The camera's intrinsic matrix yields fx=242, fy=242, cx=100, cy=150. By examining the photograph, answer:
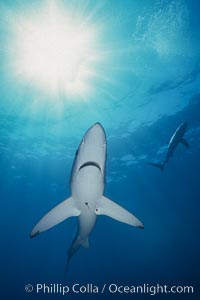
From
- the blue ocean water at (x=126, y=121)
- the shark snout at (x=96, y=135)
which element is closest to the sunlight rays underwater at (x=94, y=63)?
the blue ocean water at (x=126, y=121)

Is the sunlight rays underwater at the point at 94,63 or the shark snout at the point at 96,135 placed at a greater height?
the sunlight rays underwater at the point at 94,63

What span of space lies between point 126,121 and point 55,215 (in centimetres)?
1486

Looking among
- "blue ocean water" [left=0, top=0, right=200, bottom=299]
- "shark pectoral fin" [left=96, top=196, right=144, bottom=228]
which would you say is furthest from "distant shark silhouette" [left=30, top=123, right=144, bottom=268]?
"blue ocean water" [left=0, top=0, right=200, bottom=299]

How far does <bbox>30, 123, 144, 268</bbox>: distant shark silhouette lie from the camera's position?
423 cm

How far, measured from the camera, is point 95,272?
2827 inches

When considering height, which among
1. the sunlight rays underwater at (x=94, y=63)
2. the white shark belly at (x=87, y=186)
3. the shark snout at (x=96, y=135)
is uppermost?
the sunlight rays underwater at (x=94, y=63)

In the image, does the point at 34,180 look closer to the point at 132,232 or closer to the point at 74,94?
the point at 74,94

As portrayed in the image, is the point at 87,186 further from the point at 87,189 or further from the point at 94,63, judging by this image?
the point at 94,63

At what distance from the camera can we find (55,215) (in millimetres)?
5754

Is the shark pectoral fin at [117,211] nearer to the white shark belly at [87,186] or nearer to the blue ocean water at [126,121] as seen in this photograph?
the white shark belly at [87,186]

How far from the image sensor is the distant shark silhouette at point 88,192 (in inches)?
167

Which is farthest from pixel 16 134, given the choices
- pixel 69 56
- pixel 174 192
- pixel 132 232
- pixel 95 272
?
pixel 95 272

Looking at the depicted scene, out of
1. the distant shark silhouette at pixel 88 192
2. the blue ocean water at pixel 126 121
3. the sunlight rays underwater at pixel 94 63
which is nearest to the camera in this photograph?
the distant shark silhouette at pixel 88 192

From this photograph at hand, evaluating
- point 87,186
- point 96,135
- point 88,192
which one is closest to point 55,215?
point 88,192
